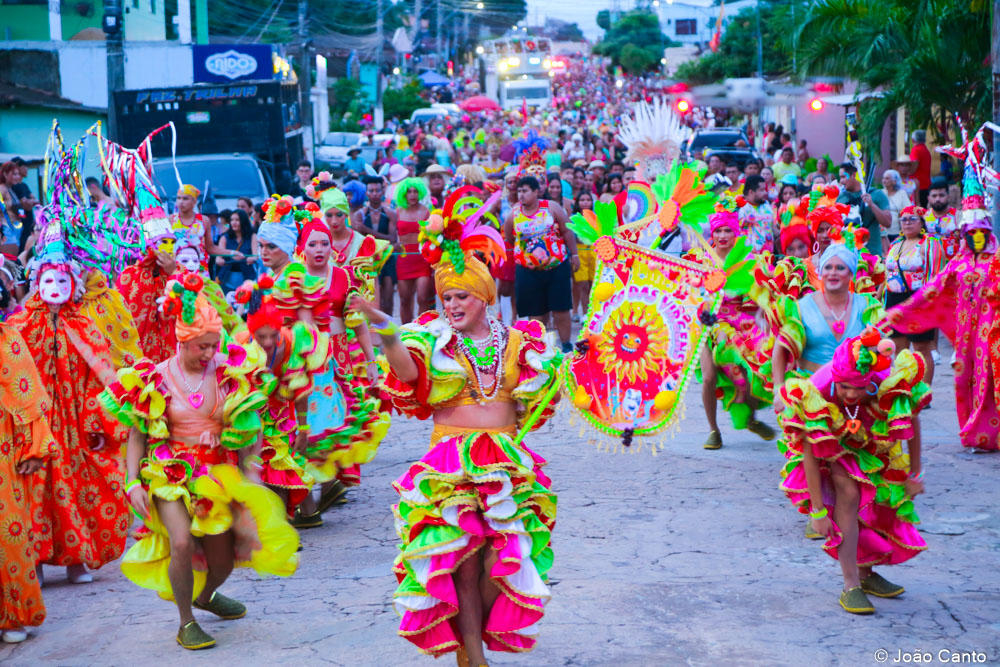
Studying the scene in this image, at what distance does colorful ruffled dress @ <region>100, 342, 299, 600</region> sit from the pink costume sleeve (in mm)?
5120

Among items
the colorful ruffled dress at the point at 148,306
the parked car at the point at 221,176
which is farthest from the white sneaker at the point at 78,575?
the parked car at the point at 221,176

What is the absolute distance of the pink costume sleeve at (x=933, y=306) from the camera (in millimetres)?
9297

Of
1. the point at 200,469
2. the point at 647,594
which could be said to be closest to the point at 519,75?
the point at 647,594

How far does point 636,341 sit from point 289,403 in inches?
84.3

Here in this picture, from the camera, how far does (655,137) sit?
380 inches

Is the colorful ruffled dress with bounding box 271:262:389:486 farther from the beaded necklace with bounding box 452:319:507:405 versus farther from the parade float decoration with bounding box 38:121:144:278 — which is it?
the beaded necklace with bounding box 452:319:507:405

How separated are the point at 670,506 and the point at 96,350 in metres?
3.62

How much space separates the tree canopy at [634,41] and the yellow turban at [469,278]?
3594 inches

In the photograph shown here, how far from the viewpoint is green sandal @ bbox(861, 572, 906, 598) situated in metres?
6.33

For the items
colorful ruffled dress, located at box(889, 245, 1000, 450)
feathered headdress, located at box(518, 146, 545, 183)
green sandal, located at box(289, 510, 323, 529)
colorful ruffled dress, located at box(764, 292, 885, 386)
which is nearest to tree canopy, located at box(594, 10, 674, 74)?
feathered headdress, located at box(518, 146, 545, 183)

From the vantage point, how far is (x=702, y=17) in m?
133

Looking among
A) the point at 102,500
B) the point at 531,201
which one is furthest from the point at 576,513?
the point at 531,201

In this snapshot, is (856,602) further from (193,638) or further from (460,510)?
(193,638)

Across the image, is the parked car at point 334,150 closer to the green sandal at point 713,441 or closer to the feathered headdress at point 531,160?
the feathered headdress at point 531,160
